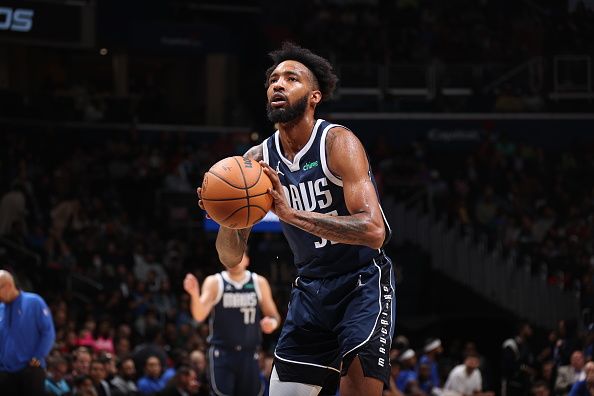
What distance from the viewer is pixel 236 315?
11.2 m

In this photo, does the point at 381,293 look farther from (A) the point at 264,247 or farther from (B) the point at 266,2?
(B) the point at 266,2

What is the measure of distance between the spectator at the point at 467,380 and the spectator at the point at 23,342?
253 inches

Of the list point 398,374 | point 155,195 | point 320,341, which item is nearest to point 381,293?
point 320,341

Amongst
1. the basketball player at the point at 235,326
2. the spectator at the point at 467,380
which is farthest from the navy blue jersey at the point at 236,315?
the spectator at the point at 467,380

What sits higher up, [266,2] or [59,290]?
[266,2]

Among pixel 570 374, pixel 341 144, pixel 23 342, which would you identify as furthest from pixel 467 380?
pixel 341 144

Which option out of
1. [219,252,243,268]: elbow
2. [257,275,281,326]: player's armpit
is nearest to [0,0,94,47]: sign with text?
[257,275,281,326]: player's armpit

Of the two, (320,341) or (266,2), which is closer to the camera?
(320,341)

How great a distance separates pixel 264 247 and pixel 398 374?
17.3ft

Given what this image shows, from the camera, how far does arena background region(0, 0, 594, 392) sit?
17.6 m

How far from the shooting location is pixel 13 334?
33.7ft

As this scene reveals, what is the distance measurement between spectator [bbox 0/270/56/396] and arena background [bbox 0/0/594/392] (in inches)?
171

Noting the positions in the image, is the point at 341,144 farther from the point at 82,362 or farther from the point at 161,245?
the point at 161,245

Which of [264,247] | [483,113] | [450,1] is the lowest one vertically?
[264,247]
